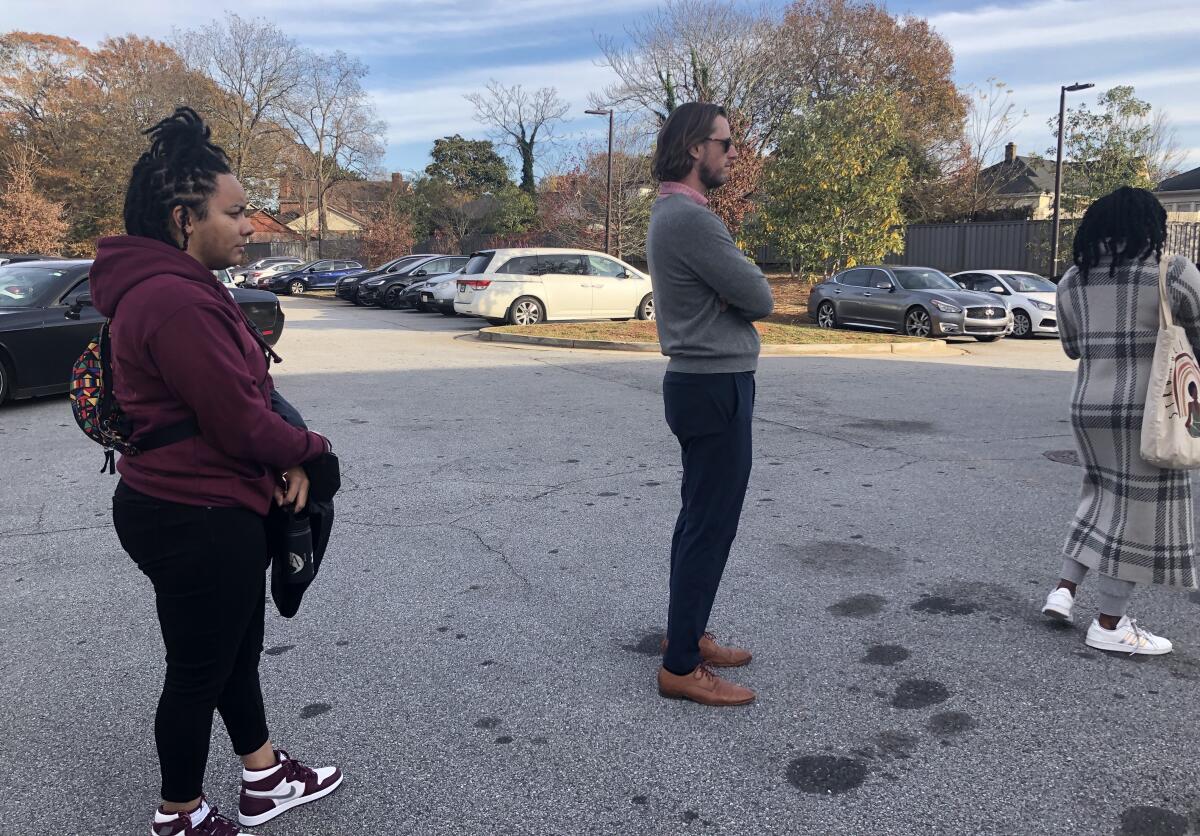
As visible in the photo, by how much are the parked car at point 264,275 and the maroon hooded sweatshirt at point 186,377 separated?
3816 cm

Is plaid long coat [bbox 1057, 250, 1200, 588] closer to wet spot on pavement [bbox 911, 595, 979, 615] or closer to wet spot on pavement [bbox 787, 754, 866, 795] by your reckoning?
wet spot on pavement [bbox 911, 595, 979, 615]

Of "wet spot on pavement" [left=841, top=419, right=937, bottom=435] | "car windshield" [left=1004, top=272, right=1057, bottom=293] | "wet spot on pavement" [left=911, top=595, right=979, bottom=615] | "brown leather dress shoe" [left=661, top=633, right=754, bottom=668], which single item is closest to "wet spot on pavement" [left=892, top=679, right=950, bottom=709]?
"brown leather dress shoe" [left=661, top=633, right=754, bottom=668]

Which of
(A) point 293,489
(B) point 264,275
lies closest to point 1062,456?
(A) point 293,489

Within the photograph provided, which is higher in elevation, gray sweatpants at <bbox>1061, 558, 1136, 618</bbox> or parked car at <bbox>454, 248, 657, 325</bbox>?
parked car at <bbox>454, 248, 657, 325</bbox>

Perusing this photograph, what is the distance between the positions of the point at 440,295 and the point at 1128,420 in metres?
21.5

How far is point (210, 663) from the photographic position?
2271 mm

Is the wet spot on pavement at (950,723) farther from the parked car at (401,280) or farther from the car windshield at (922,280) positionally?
the parked car at (401,280)

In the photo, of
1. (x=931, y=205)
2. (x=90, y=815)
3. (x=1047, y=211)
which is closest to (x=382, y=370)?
(x=90, y=815)

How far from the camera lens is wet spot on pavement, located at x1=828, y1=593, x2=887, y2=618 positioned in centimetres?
406

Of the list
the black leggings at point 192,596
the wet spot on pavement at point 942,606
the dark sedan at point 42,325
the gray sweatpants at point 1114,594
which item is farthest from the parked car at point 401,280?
the black leggings at point 192,596

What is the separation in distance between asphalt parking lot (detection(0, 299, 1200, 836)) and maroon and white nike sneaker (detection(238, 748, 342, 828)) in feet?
0.16

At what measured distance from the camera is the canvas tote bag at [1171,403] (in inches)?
130

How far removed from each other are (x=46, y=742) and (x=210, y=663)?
1.21 m

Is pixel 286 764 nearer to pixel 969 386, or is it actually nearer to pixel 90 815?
pixel 90 815
